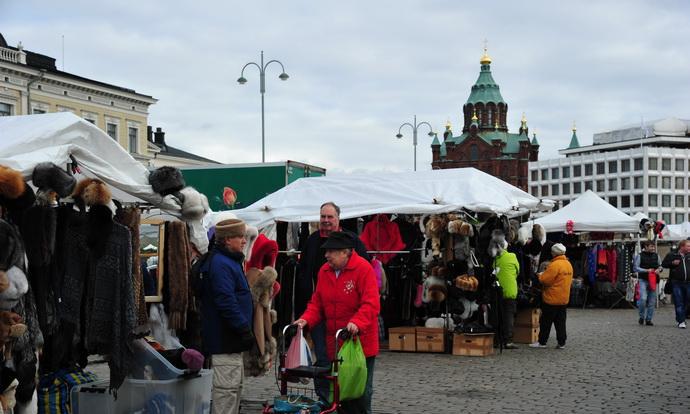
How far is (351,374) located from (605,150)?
149 metres

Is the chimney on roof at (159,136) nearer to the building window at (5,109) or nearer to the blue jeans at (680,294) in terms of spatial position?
the building window at (5,109)

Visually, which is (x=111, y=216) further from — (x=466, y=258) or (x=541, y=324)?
(x=541, y=324)

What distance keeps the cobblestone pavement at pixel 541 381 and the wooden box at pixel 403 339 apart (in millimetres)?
291

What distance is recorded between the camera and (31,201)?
675cm

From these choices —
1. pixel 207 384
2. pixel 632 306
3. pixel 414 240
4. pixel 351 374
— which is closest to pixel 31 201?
pixel 207 384

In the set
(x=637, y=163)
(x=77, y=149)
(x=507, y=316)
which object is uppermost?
(x=637, y=163)

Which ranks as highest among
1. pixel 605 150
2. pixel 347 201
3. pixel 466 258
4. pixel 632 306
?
pixel 605 150

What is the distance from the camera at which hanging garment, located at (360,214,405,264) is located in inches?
643

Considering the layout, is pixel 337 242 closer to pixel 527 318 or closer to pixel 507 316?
pixel 507 316

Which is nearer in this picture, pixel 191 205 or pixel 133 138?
pixel 191 205

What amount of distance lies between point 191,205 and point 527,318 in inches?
379

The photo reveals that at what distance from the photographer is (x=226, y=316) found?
25.2ft

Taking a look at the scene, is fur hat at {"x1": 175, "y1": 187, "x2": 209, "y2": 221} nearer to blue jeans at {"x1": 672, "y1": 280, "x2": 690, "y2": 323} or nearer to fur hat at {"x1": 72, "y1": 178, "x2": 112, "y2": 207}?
fur hat at {"x1": 72, "y1": 178, "x2": 112, "y2": 207}

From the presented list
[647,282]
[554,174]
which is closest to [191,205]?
[647,282]
